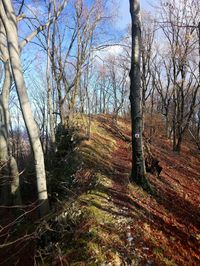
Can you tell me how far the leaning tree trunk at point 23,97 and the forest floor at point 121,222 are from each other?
727 mm

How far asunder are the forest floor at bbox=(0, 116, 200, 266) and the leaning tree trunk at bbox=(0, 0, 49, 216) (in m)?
0.73

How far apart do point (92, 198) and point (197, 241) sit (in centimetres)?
262

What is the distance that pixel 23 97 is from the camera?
6.21 m

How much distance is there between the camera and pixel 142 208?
7043 mm

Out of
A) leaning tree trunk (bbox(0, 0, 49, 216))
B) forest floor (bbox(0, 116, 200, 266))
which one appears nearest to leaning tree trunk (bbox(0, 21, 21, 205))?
forest floor (bbox(0, 116, 200, 266))

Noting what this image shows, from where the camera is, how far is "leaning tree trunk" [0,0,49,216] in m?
6.16

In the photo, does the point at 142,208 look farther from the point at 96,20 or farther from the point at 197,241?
the point at 96,20

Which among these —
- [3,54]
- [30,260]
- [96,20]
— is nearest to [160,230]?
[30,260]

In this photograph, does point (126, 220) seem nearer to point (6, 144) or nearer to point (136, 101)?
point (136, 101)

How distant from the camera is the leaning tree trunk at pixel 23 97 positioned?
616 cm

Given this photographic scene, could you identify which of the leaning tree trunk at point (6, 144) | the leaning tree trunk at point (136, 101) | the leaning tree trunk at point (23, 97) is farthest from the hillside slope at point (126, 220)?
the leaning tree trunk at point (6, 144)

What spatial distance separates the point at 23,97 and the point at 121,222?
348cm

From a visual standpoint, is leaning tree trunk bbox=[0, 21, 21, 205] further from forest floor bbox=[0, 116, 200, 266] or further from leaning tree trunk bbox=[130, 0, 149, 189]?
leaning tree trunk bbox=[130, 0, 149, 189]

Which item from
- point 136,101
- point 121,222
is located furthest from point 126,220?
point 136,101
